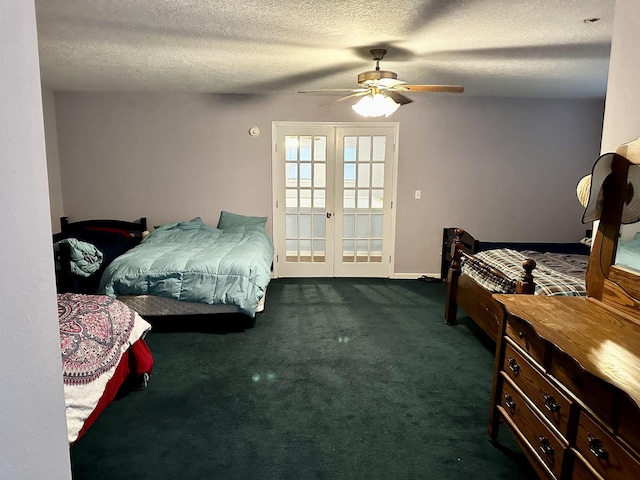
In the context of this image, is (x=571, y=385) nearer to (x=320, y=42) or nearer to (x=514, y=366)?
(x=514, y=366)

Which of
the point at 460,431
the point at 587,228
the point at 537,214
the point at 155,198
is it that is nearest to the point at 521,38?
the point at 460,431

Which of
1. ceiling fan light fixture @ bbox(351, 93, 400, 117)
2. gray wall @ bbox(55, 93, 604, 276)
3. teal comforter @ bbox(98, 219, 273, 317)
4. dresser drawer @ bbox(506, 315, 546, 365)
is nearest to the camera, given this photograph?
dresser drawer @ bbox(506, 315, 546, 365)

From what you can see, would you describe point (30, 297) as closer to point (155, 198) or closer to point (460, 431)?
point (460, 431)

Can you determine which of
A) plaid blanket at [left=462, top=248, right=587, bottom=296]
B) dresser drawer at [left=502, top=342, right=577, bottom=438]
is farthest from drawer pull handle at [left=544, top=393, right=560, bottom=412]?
plaid blanket at [left=462, top=248, right=587, bottom=296]

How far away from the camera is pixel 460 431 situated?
7.80 ft

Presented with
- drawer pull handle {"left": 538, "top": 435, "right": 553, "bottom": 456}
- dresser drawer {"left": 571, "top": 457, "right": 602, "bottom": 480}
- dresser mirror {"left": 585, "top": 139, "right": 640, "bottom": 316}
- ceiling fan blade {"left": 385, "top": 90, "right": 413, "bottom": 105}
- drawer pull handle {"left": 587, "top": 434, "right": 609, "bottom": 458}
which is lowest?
drawer pull handle {"left": 538, "top": 435, "right": 553, "bottom": 456}

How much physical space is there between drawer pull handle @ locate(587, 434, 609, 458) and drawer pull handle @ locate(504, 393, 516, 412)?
576 millimetres

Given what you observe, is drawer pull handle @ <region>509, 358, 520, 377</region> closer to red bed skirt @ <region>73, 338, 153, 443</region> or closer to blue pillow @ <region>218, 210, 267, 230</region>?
red bed skirt @ <region>73, 338, 153, 443</region>

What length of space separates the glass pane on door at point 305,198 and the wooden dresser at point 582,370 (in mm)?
3670

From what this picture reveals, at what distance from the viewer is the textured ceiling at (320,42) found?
2498 mm

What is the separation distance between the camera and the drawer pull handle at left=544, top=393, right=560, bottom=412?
168 cm

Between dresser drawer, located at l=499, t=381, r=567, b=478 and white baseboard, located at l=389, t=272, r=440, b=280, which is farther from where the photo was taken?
white baseboard, located at l=389, t=272, r=440, b=280

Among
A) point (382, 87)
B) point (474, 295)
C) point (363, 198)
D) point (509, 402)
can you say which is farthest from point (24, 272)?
point (363, 198)

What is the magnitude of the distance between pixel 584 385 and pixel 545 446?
1.31 ft
